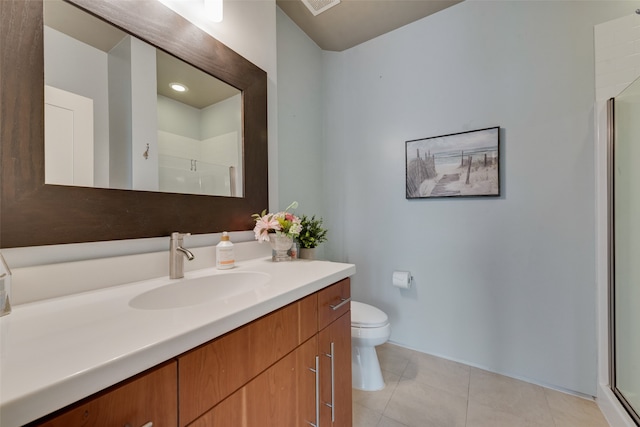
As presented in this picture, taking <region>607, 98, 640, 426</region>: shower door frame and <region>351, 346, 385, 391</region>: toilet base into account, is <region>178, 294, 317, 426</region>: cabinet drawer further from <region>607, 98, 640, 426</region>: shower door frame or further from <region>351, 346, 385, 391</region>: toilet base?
<region>607, 98, 640, 426</region>: shower door frame

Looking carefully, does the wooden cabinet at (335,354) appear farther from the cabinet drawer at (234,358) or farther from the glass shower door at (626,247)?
the glass shower door at (626,247)

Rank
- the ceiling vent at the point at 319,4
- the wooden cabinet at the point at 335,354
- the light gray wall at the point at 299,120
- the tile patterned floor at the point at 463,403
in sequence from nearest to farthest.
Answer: the wooden cabinet at the point at 335,354 < the tile patterned floor at the point at 463,403 < the ceiling vent at the point at 319,4 < the light gray wall at the point at 299,120

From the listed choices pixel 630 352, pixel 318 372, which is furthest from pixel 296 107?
pixel 630 352

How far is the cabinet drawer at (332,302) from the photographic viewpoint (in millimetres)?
884

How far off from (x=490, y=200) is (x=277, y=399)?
167 centimetres

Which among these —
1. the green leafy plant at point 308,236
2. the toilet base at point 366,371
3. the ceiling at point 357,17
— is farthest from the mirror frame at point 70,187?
the toilet base at point 366,371

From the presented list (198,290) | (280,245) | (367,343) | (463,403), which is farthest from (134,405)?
(463,403)

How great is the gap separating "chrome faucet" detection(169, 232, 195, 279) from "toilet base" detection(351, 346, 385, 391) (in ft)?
3.79

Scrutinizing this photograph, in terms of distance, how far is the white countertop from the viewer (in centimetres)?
32

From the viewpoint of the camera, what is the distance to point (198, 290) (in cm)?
92

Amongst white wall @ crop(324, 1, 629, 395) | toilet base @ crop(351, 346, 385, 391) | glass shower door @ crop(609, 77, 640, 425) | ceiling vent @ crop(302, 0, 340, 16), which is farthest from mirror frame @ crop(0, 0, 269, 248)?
glass shower door @ crop(609, 77, 640, 425)

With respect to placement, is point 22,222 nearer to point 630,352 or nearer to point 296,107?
point 296,107

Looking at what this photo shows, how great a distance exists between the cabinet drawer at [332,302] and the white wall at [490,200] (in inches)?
41.1

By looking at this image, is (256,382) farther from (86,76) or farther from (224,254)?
(86,76)
